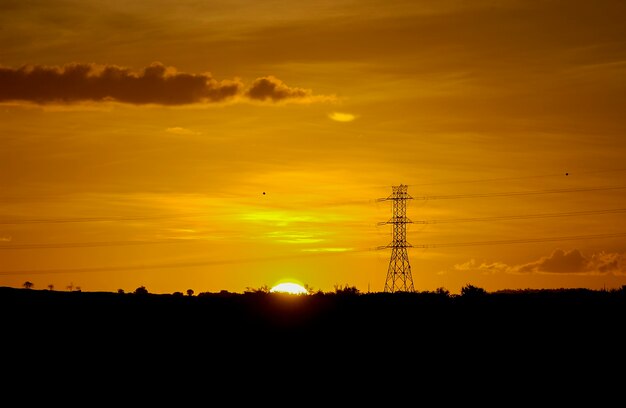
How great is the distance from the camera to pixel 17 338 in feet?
215

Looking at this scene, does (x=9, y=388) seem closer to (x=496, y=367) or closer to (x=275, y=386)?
(x=275, y=386)

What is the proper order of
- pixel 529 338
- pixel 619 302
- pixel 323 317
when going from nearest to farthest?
pixel 529 338
pixel 323 317
pixel 619 302

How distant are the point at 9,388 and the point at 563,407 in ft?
88.8

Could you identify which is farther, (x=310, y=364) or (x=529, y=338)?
(x=529, y=338)

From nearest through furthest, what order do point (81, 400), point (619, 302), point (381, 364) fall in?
point (81, 400) < point (381, 364) < point (619, 302)

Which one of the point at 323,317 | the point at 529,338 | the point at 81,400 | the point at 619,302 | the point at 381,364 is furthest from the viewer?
the point at 619,302

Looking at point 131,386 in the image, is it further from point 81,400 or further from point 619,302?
point 619,302

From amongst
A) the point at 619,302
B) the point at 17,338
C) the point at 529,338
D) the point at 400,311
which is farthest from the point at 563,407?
the point at 17,338

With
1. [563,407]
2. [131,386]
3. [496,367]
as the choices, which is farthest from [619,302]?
[131,386]

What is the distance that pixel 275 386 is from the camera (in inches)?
2341

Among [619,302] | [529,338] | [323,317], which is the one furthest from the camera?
[619,302]

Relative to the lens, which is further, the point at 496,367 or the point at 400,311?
the point at 400,311

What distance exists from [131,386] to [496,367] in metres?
19.5

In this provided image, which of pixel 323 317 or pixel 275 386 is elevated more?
pixel 323 317
